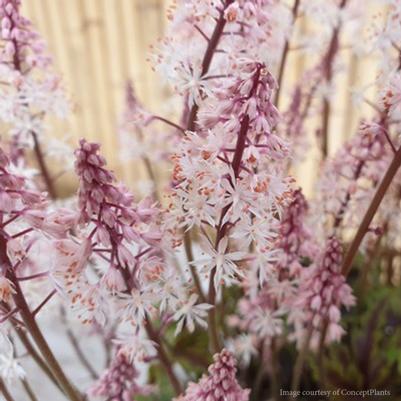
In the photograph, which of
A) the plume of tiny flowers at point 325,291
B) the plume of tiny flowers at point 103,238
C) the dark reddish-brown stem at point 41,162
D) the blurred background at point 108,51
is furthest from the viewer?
the blurred background at point 108,51

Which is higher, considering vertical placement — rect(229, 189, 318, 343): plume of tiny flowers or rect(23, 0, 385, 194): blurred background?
rect(23, 0, 385, 194): blurred background

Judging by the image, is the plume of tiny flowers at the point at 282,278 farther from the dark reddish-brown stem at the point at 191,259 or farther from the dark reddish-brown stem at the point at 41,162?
the dark reddish-brown stem at the point at 41,162

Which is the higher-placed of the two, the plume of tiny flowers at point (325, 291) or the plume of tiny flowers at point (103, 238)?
the plume of tiny flowers at point (103, 238)

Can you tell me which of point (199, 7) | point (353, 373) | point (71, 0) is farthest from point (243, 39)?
point (71, 0)

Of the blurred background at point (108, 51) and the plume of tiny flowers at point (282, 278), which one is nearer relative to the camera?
the plume of tiny flowers at point (282, 278)

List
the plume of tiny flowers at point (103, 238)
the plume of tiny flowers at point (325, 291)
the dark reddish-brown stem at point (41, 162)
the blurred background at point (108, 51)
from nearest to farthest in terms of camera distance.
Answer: the plume of tiny flowers at point (103, 238)
the plume of tiny flowers at point (325, 291)
the dark reddish-brown stem at point (41, 162)
the blurred background at point (108, 51)

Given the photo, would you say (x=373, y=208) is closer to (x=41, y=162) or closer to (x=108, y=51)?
(x=41, y=162)

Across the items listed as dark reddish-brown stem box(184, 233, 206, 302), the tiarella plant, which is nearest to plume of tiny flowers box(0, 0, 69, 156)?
the tiarella plant

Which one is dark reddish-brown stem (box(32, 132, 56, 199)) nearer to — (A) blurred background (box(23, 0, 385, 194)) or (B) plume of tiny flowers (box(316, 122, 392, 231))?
(B) plume of tiny flowers (box(316, 122, 392, 231))

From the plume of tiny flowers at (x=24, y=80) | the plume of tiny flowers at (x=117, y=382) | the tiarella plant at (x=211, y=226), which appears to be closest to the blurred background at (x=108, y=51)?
the tiarella plant at (x=211, y=226)
